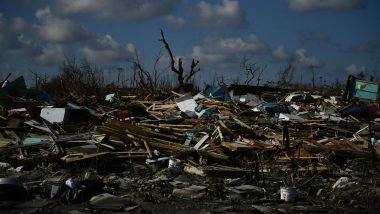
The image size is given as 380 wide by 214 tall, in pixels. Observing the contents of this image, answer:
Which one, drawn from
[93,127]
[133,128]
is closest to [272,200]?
[133,128]

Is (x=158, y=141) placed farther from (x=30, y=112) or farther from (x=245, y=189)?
(x=30, y=112)

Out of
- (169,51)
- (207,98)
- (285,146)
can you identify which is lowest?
(285,146)

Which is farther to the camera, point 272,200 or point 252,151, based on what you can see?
point 252,151

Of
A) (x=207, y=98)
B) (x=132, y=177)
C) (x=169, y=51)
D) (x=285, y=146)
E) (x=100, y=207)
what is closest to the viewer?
(x=100, y=207)

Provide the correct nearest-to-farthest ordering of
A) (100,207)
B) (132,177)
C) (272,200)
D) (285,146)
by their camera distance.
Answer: (100,207) < (272,200) < (132,177) < (285,146)

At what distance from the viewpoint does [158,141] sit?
9.77 m

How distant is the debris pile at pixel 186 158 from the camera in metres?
6.46

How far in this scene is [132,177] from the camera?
814cm

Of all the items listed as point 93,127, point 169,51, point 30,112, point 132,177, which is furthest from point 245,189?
point 169,51

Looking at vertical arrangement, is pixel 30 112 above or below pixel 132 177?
above

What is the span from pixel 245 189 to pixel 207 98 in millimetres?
8878

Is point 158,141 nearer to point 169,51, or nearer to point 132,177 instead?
point 132,177

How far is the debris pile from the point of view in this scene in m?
6.46

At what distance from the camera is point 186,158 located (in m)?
9.16
